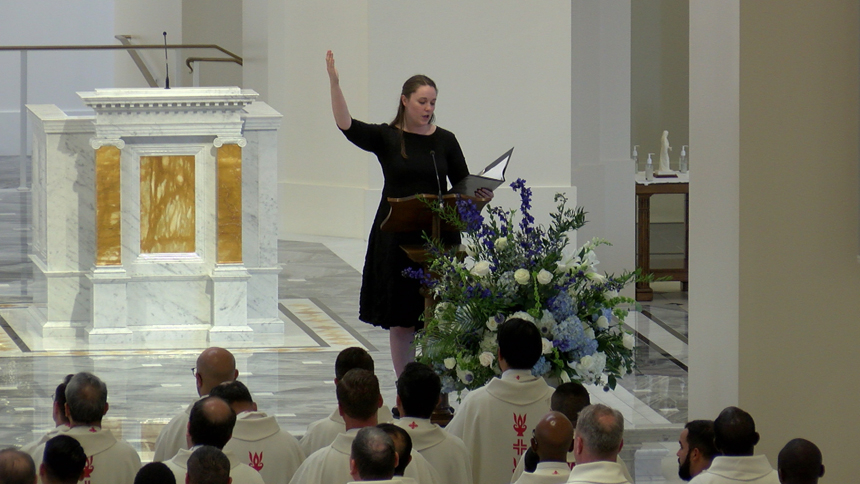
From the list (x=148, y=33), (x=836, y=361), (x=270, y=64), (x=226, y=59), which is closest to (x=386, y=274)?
(x=836, y=361)

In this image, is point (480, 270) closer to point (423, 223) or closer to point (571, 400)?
point (423, 223)

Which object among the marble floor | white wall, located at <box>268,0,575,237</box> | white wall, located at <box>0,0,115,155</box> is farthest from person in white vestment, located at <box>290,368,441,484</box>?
white wall, located at <box>0,0,115,155</box>

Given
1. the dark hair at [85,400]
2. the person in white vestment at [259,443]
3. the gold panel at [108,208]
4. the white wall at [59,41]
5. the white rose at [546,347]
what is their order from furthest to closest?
the white wall at [59,41]
the gold panel at [108,208]
the white rose at [546,347]
the person in white vestment at [259,443]
the dark hair at [85,400]

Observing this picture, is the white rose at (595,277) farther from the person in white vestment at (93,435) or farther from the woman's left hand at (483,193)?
the person in white vestment at (93,435)

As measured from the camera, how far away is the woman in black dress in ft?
18.2

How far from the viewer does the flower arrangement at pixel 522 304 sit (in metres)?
4.77

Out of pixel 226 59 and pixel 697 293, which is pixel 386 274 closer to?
pixel 697 293

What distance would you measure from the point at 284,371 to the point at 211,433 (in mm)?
3653

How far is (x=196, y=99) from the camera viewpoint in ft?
24.6

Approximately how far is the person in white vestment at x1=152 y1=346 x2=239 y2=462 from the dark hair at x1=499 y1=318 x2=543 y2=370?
3.09ft

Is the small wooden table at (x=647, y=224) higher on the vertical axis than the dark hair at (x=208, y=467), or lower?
higher

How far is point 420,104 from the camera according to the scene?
17.9 feet

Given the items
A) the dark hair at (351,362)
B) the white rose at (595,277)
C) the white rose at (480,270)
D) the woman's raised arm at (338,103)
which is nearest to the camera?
the dark hair at (351,362)

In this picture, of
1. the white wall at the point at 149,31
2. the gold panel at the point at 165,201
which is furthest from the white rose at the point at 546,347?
the white wall at the point at 149,31
